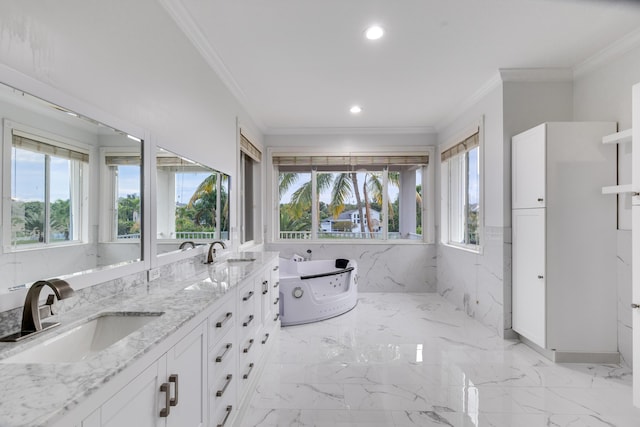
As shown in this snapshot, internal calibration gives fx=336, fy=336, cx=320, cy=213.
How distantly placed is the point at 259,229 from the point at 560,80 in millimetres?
→ 3978

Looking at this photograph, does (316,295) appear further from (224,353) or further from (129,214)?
(129,214)

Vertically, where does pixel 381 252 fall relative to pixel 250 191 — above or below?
below

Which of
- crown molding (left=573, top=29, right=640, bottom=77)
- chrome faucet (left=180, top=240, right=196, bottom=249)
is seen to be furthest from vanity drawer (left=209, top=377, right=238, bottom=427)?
crown molding (left=573, top=29, right=640, bottom=77)

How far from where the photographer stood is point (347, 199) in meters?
5.36

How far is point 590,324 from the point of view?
2.76 m

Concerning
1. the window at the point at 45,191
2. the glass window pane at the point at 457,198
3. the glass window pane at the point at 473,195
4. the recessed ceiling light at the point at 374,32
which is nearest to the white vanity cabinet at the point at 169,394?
the window at the point at 45,191

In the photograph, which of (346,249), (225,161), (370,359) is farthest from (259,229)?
(370,359)

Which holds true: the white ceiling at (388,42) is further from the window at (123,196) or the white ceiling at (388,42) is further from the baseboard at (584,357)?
→ the baseboard at (584,357)

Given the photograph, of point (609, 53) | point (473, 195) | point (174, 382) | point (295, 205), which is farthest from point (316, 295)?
point (609, 53)

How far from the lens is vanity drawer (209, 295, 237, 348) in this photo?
1537 mm

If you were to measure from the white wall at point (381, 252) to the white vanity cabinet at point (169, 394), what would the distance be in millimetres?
3824

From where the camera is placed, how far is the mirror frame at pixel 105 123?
107 centimetres

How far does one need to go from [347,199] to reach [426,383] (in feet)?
10.8

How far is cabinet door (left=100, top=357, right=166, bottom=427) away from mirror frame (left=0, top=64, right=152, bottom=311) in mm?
512
